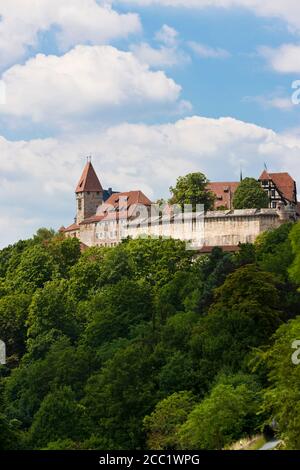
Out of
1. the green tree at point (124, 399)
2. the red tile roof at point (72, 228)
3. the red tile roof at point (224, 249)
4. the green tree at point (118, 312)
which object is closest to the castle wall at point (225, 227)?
the red tile roof at point (224, 249)

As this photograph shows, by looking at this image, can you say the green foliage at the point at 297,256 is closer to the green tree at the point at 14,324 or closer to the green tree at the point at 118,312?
the green tree at the point at 118,312

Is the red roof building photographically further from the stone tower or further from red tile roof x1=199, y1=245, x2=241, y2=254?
the stone tower

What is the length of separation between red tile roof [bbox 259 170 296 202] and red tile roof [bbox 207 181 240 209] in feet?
13.3

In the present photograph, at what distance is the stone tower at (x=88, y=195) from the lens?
144 m

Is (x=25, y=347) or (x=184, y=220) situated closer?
(x=25, y=347)

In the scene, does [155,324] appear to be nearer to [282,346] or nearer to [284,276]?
[284,276]

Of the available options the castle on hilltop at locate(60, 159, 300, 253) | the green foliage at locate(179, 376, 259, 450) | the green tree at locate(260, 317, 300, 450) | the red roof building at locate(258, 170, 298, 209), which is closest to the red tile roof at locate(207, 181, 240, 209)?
the castle on hilltop at locate(60, 159, 300, 253)

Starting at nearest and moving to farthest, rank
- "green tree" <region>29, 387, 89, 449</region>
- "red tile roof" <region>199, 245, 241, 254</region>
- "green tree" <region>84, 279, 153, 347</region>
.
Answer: "green tree" <region>29, 387, 89, 449</region>, "green tree" <region>84, 279, 153, 347</region>, "red tile roof" <region>199, 245, 241, 254</region>

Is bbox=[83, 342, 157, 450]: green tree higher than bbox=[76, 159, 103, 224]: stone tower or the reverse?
the reverse

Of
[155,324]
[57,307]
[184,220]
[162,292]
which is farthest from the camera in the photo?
[184,220]

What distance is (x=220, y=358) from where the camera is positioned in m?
62.8

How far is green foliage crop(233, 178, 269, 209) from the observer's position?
119 meters
